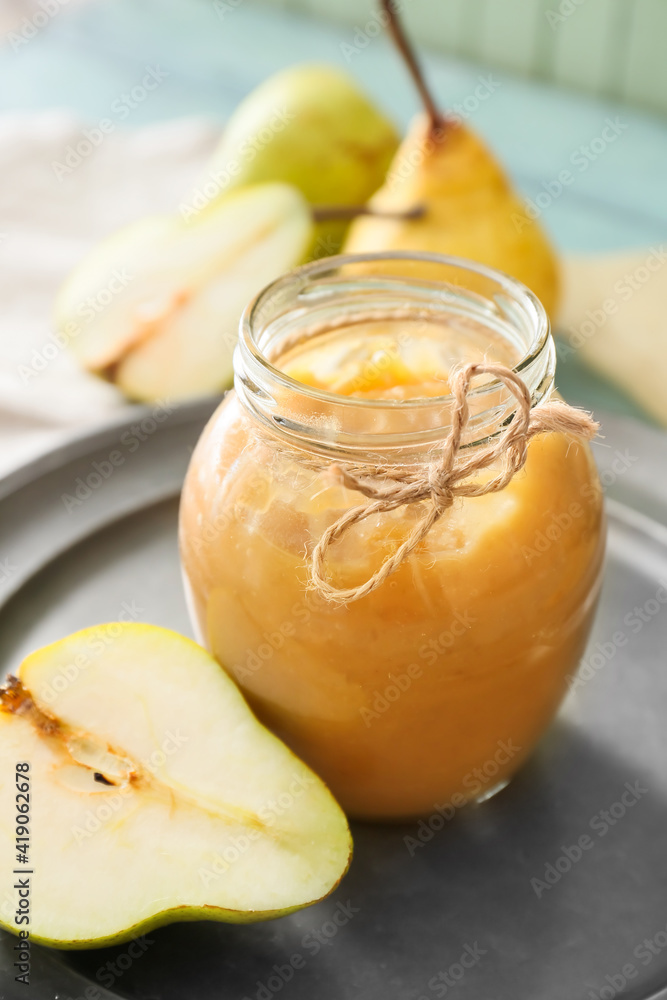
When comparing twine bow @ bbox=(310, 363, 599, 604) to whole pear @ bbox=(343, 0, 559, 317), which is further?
whole pear @ bbox=(343, 0, 559, 317)

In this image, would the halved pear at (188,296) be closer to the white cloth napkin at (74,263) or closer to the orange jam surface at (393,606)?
the white cloth napkin at (74,263)

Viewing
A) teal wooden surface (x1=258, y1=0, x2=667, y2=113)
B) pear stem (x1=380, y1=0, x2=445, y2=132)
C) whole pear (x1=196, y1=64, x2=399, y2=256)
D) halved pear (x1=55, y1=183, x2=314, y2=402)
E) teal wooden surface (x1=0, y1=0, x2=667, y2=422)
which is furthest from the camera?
teal wooden surface (x1=258, y1=0, x2=667, y2=113)

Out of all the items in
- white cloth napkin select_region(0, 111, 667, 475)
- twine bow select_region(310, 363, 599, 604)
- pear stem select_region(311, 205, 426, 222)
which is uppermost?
twine bow select_region(310, 363, 599, 604)

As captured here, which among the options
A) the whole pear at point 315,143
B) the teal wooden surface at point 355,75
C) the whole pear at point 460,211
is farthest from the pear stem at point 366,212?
the teal wooden surface at point 355,75

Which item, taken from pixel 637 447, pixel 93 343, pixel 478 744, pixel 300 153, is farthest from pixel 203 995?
pixel 300 153

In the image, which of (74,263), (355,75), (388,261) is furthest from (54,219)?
(388,261)

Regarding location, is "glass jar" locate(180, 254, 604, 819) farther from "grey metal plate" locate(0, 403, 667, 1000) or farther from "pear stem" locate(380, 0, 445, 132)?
"pear stem" locate(380, 0, 445, 132)

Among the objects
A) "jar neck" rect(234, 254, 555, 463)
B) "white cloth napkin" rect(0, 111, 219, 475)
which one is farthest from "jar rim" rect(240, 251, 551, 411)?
"white cloth napkin" rect(0, 111, 219, 475)
